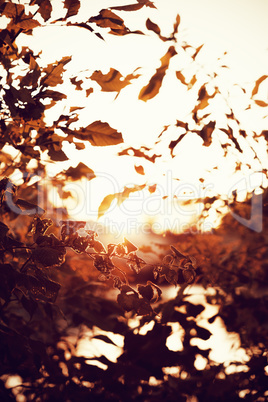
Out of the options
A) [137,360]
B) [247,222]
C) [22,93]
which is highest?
[22,93]

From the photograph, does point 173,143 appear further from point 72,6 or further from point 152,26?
point 72,6

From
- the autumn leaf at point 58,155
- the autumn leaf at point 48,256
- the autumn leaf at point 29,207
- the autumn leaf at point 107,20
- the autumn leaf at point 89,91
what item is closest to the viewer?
the autumn leaf at point 48,256

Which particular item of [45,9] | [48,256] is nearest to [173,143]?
[45,9]

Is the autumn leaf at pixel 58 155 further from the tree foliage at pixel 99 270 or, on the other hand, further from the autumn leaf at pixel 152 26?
the autumn leaf at pixel 152 26

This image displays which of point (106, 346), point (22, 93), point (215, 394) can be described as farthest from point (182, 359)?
point (106, 346)

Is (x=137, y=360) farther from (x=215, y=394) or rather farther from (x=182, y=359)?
(x=215, y=394)

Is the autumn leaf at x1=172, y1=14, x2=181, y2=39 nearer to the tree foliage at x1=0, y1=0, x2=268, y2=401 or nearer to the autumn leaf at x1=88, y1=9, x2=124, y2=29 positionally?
the tree foliage at x1=0, y1=0, x2=268, y2=401

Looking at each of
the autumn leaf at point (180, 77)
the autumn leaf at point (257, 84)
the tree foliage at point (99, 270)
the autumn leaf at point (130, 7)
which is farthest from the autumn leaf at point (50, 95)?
the autumn leaf at point (257, 84)

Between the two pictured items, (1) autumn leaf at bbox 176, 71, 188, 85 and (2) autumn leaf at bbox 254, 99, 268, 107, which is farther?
(2) autumn leaf at bbox 254, 99, 268, 107

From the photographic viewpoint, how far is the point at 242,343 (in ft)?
7.73

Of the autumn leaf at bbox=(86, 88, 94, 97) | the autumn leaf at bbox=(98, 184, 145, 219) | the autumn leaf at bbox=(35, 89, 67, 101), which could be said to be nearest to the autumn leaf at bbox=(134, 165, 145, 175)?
the autumn leaf at bbox=(98, 184, 145, 219)

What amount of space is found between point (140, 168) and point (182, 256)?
2.19 ft

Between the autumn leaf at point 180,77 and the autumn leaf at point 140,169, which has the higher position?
the autumn leaf at point 180,77

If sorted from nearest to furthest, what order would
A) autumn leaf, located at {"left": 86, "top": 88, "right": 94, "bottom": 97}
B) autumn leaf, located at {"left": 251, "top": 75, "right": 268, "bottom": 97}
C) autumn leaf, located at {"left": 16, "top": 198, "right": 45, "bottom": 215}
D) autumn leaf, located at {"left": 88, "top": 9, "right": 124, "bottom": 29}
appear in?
autumn leaf, located at {"left": 16, "top": 198, "right": 45, "bottom": 215}, autumn leaf, located at {"left": 88, "top": 9, "right": 124, "bottom": 29}, autumn leaf, located at {"left": 86, "top": 88, "right": 94, "bottom": 97}, autumn leaf, located at {"left": 251, "top": 75, "right": 268, "bottom": 97}
